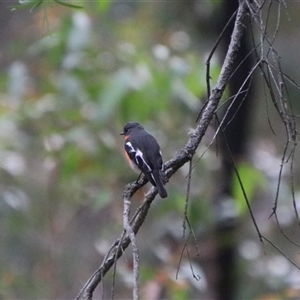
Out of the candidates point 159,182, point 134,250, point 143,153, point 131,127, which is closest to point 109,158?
point 131,127

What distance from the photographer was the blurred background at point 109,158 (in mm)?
4535

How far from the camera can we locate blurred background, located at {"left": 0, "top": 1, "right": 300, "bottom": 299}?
4535 mm

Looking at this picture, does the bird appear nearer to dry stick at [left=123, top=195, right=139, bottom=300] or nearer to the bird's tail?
the bird's tail

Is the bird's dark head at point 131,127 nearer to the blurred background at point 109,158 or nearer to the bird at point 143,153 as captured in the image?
the bird at point 143,153

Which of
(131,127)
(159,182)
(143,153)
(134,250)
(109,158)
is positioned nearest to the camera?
(134,250)

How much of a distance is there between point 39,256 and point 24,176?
72 centimetres

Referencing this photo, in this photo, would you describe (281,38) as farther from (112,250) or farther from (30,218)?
(112,250)

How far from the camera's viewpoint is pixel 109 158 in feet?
16.4

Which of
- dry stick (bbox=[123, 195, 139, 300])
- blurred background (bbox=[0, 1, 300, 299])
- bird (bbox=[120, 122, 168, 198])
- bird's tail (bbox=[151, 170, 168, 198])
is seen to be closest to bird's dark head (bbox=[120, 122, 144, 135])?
bird (bbox=[120, 122, 168, 198])

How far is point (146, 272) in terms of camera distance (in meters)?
4.59

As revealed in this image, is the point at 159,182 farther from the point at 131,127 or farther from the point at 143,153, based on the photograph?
the point at 131,127

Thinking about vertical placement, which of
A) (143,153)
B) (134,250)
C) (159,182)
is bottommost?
(134,250)

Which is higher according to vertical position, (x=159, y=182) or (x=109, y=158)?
(x=109, y=158)

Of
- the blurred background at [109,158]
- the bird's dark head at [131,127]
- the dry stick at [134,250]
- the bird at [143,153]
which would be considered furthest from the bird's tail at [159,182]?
the blurred background at [109,158]
